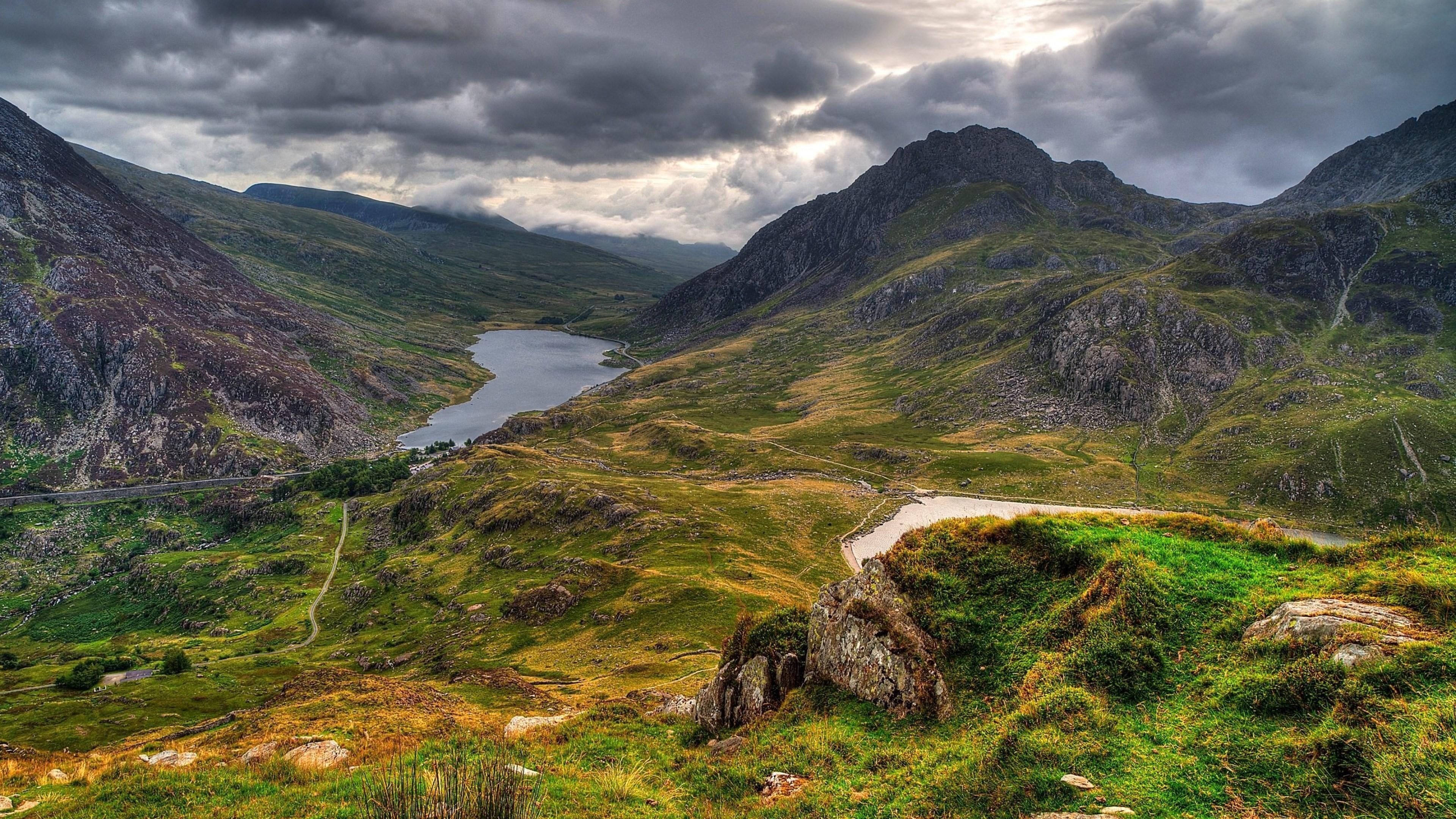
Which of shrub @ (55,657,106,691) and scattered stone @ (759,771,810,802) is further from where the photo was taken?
shrub @ (55,657,106,691)

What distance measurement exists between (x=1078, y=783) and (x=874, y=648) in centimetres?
741

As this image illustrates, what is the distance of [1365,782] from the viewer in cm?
898

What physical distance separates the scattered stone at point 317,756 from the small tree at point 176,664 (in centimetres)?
8059

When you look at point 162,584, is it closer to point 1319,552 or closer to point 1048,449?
point 1319,552

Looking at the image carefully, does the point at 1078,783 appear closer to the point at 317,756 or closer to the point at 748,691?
the point at 748,691

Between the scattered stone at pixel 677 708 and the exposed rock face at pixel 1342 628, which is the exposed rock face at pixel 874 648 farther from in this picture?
the exposed rock face at pixel 1342 628

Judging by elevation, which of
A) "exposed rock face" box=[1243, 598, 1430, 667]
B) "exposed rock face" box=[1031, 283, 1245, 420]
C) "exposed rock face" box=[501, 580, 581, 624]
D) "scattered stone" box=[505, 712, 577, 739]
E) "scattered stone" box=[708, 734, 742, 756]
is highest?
"exposed rock face" box=[1031, 283, 1245, 420]

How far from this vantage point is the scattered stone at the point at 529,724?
77.0 feet

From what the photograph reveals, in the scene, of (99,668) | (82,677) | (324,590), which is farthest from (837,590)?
(324,590)

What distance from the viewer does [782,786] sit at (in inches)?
586

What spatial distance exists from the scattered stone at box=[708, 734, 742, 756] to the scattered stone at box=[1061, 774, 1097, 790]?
9.58m

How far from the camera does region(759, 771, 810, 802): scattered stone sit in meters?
14.3

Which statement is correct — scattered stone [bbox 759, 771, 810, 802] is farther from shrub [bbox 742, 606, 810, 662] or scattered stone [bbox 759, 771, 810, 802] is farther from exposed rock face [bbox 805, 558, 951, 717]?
shrub [bbox 742, 606, 810, 662]

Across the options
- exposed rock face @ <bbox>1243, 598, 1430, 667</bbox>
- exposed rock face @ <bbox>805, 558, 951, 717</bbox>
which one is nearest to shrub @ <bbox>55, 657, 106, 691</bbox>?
exposed rock face @ <bbox>805, 558, 951, 717</bbox>
